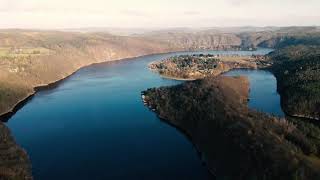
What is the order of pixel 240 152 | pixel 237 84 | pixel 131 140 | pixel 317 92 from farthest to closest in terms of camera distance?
pixel 237 84 < pixel 317 92 < pixel 131 140 < pixel 240 152

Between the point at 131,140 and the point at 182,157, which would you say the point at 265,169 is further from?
the point at 131,140

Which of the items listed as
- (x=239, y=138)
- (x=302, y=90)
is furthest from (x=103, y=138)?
(x=302, y=90)

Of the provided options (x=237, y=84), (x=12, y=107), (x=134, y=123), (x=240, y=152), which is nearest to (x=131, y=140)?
(x=134, y=123)

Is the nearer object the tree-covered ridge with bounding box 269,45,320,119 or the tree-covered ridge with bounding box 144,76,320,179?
the tree-covered ridge with bounding box 144,76,320,179

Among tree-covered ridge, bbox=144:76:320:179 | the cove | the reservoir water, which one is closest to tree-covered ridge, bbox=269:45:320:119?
the cove

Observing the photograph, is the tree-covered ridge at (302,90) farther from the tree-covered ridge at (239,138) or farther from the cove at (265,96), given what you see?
the tree-covered ridge at (239,138)

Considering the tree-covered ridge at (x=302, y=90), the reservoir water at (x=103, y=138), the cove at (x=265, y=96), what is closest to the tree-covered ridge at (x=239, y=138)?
the reservoir water at (x=103, y=138)

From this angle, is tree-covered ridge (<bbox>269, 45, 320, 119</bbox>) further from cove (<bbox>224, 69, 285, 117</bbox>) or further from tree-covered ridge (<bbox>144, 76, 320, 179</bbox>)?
tree-covered ridge (<bbox>144, 76, 320, 179</bbox>)

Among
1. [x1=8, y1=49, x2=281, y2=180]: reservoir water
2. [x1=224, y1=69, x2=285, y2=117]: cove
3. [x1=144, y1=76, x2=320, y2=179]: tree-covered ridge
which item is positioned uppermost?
[x1=144, y1=76, x2=320, y2=179]: tree-covered ridge
